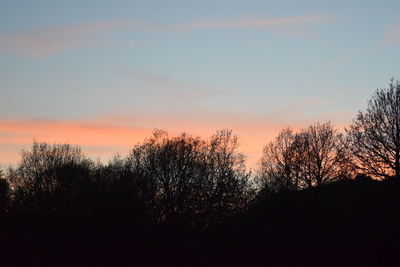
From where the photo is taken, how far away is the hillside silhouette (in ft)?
127

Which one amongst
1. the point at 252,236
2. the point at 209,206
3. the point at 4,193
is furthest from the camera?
the point at 4,193

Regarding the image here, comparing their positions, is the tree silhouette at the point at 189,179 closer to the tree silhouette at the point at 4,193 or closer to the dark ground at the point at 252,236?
the dark ground at the point at 252,236

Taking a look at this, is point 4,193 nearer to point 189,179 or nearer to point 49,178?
point 49,178

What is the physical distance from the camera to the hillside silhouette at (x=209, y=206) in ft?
127

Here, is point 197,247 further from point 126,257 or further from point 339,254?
point 339,254

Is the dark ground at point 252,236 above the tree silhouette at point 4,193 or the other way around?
the other way around

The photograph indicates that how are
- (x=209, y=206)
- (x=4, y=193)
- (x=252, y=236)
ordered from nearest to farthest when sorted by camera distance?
1. (x=252, y=236)
2. (x=209, y=206)
3. (x=4, y=193)

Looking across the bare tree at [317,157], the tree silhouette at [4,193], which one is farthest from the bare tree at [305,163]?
the tree silhouette at [4,193]

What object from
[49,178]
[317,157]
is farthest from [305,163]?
[49,178]

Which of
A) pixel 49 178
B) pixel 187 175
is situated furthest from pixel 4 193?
pixel 187 175

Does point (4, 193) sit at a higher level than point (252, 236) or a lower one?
higher

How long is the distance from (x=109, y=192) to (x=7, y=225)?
13981 mm

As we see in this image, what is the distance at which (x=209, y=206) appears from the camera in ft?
188

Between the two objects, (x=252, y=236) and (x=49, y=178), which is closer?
(x=252, y=236)
